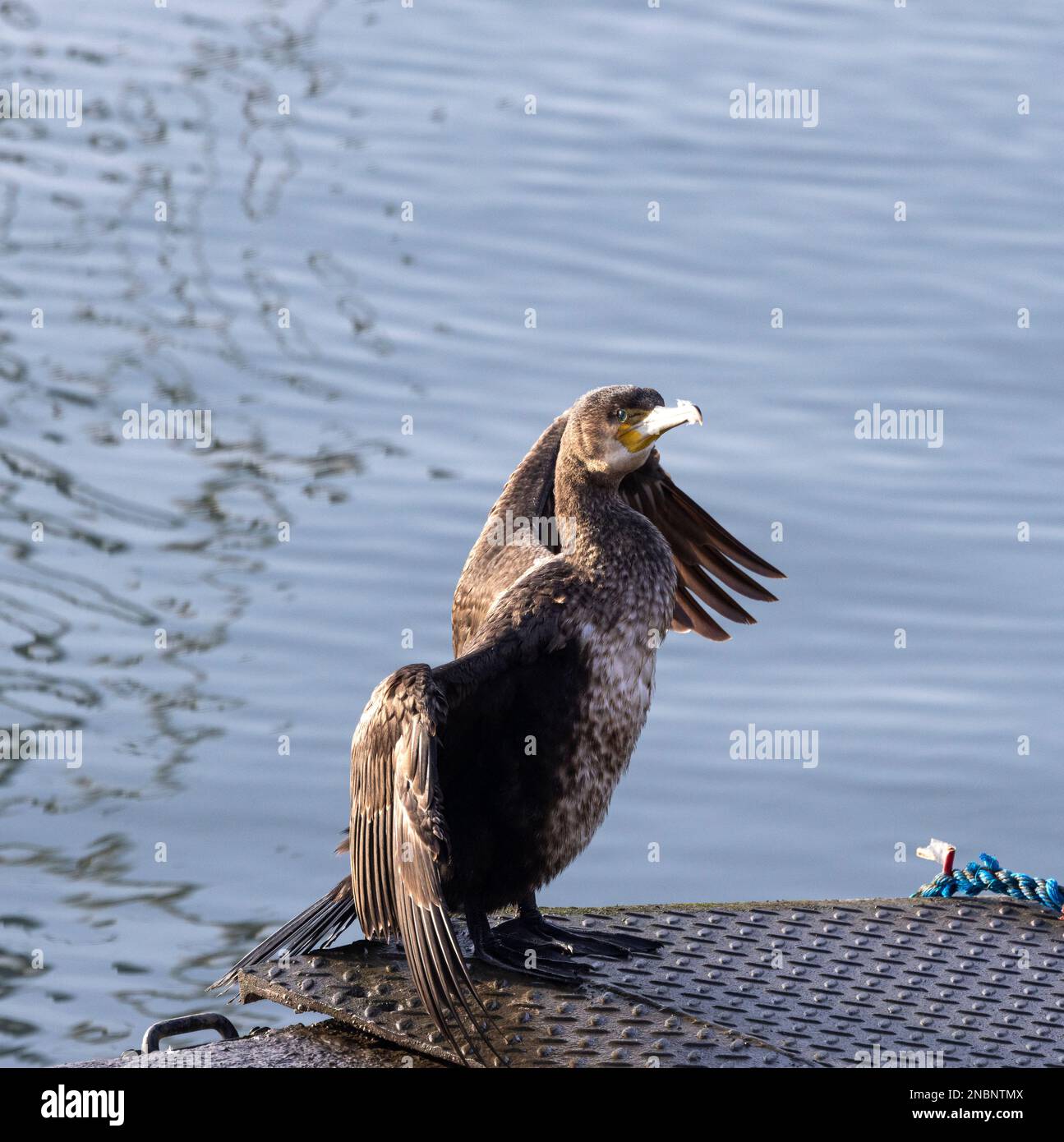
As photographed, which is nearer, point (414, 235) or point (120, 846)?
point (120, 846)

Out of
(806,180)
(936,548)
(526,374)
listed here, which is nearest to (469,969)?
(936,548)

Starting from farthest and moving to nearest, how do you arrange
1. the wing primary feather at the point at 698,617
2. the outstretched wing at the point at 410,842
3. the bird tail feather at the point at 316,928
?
the wing primary feather at the point at 698,617
the bird tail feather at the point at 316,928
the outstretched wing at the point at 410,842

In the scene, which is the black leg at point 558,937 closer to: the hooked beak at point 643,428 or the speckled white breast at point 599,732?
the speckled white breast at point 599,732

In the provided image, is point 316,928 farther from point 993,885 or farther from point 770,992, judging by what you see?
point 993,885

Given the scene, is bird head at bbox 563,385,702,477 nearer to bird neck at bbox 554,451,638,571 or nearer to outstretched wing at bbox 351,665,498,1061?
bird neck at bbox 554,451,638,571

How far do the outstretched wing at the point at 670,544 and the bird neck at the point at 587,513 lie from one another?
0.40 meters

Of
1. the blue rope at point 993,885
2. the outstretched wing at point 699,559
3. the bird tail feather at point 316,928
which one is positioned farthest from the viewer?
the outstretched wing at point 699,559

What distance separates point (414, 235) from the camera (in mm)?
10750

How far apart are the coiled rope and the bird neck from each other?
131 cm

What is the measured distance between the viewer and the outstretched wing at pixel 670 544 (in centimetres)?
525

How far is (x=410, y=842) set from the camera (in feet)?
13.6

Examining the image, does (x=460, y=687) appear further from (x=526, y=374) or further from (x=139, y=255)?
(x=139, y=255)

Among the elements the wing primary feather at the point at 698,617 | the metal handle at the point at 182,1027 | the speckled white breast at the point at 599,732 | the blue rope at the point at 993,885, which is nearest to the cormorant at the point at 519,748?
the speckled white breast at the point at 599,732
